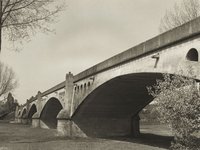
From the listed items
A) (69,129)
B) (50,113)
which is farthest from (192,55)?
(50,113)

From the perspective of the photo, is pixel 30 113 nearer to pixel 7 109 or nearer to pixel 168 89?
pixel 7 109

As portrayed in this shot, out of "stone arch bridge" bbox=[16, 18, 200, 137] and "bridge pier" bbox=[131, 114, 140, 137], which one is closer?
"stone arch bridge" bbox=[16, 18, 200, 137]

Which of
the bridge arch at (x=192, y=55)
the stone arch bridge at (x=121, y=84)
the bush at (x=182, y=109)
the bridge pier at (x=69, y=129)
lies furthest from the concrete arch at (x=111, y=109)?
the bush at (x=182, y=109)

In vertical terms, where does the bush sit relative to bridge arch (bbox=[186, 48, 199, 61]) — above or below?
below

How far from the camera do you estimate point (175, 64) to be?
53.0 feet

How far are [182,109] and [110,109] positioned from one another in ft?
79.6

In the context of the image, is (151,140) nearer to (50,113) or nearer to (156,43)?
(156,43)

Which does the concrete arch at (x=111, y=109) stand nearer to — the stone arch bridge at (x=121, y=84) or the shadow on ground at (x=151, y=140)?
the stone arch bridge at (x=121, y=84)

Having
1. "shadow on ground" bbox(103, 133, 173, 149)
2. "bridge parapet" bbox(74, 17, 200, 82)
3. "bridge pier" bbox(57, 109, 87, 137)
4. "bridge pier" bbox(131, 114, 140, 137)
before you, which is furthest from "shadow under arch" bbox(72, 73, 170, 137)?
"bridge parapet" bbox(74, 17, 200, 82)

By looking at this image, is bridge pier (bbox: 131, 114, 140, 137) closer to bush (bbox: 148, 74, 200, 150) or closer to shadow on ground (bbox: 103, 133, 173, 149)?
shadow on ground (bbox: 103, 133, 173, 149)

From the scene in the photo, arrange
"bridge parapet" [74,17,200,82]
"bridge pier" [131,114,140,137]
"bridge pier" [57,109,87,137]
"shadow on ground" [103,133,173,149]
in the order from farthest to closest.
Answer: "bridge pier" [131,114,140,137], "bridge pier" [57,109,87,137], "shadow on ground" [103,133,173,149], "bridge parapet" [74,17,200,82]

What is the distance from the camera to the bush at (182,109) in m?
11.1

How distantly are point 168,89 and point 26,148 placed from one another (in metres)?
14.7

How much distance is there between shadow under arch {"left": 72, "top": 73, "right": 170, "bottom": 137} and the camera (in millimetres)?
30870
